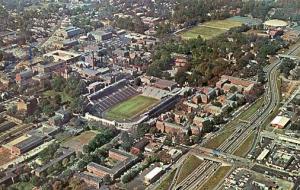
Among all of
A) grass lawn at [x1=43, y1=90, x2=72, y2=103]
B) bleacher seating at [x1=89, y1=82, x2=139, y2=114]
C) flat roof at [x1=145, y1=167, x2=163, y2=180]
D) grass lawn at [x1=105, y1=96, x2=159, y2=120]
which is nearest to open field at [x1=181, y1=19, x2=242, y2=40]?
bleacher seating at [x1=89, y1=82, x2=139, y2=114]

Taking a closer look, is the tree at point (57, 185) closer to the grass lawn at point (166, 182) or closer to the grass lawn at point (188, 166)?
the grass lawn at point (166, 182)

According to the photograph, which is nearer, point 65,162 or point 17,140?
point 65,162

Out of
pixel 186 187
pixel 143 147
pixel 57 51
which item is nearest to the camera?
pixel 186 187

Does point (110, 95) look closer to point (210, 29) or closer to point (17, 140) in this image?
point (17, 140)

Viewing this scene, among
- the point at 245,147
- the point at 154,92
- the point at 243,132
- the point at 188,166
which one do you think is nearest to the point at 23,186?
the point at 188,166

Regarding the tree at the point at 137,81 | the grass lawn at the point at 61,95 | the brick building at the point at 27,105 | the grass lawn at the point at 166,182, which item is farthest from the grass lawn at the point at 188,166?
the brick building at the point at 27,105

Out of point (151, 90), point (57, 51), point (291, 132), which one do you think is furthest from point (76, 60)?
point (291, 132)

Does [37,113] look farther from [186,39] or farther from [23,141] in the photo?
[186,39]
